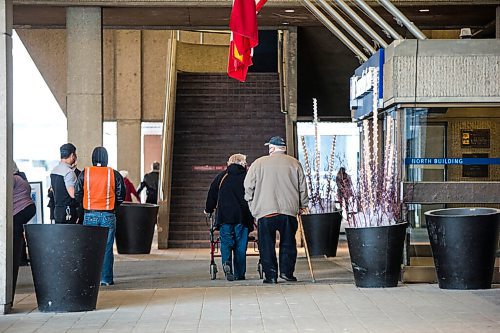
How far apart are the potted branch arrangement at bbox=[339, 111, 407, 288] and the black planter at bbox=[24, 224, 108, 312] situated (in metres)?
2.95

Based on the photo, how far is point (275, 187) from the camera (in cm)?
1136

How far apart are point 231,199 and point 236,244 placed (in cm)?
54

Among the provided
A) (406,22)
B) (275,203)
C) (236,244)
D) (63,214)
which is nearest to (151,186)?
(63,214)

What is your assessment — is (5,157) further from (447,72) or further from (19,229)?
(447,72)

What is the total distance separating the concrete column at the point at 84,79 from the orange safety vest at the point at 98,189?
17.3 feet

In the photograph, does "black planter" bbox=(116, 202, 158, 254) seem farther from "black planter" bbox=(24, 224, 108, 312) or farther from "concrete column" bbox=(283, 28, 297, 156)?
"black planter" bbox=(24, 224, 108, 312)

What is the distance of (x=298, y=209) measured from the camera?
1151 centimetres

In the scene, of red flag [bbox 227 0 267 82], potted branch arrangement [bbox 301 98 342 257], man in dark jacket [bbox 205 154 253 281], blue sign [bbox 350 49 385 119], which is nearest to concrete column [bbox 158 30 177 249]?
potted branch arrangement [bbox 301 98 342 257]

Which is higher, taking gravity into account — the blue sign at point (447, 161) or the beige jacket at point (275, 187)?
the blue sign at point (447, 161)

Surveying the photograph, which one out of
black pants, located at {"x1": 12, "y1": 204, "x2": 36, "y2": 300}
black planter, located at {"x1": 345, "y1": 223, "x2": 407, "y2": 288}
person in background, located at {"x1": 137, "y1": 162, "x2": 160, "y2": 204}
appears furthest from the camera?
person in background, located at {"x1": 137, "y1": 162, "x2": 160, "y2": 204}

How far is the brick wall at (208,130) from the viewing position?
18375mm

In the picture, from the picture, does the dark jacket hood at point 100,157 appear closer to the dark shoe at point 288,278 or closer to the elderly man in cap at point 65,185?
the elderly man in cap at point 65,185

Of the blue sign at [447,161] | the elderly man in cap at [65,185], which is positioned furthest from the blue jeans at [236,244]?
the blue sign at [447,161]

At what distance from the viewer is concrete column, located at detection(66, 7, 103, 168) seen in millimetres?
16500
